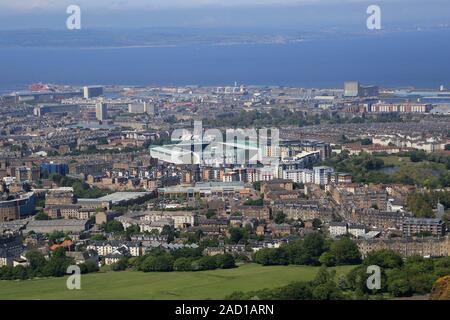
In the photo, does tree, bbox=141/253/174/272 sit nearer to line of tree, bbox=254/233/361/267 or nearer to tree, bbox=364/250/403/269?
line of tree, bbox=254/233/361/267

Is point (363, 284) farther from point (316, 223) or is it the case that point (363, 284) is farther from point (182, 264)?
point (316, 223)

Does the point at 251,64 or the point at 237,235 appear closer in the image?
the point at 237,235

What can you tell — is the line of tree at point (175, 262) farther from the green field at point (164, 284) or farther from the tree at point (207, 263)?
the green field at point (164, 284)

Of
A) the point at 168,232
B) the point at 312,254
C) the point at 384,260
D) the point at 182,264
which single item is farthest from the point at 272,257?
the point at 168,232
